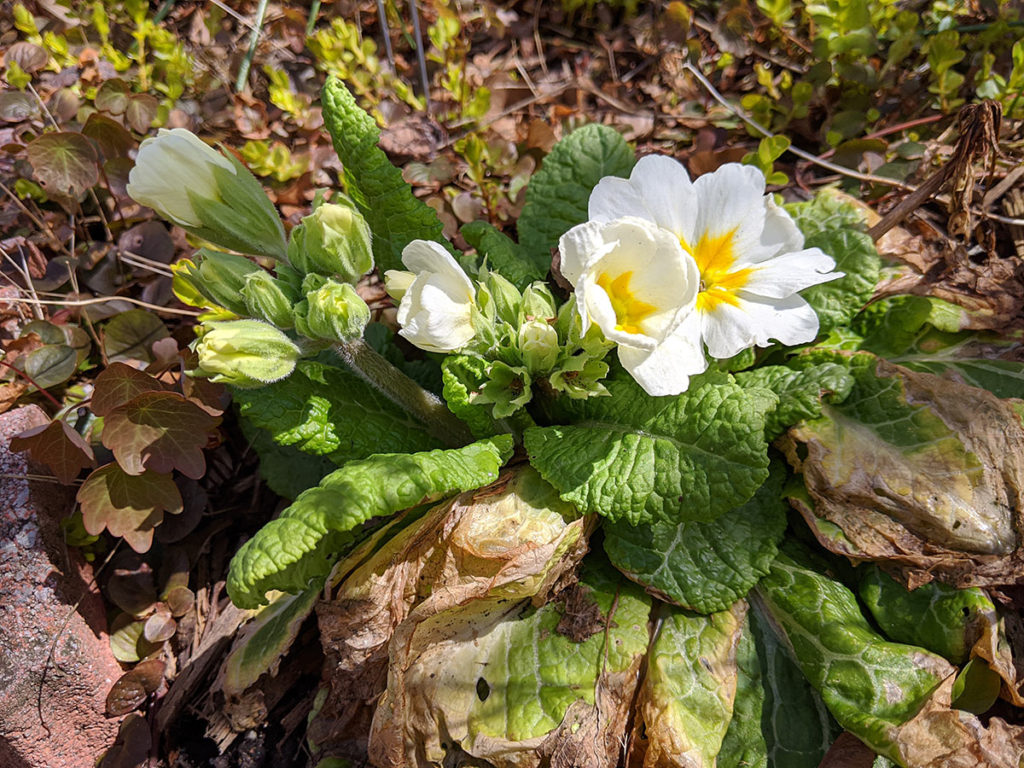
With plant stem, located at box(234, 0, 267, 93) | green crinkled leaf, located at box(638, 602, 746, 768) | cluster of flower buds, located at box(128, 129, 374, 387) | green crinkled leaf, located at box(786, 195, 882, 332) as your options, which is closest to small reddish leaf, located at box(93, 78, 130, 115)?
plant stem, located at box(234, 0, 267, 93)

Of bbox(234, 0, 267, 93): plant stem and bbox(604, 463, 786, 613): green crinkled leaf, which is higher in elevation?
bbox(234, 0, 267, 93): plant stem

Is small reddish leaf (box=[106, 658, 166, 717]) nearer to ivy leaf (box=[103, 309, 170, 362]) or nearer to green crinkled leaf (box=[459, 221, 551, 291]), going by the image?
ivy leaf (box=[103, 309, 170, 362])

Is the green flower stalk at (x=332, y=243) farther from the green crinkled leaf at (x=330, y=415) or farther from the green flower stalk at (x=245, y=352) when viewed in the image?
the green crinkled leaf at (x=330, y=415)

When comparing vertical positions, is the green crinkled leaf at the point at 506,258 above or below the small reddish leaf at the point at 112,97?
below

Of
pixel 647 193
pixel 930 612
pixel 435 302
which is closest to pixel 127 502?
pixel 435 302

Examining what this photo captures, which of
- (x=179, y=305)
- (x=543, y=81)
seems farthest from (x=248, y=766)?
(x=543, y=81)

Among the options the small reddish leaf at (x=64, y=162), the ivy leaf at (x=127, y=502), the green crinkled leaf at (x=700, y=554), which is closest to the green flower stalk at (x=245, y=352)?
the ivy leaf at (x=127, y=502)

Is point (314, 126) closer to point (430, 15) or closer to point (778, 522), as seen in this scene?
point (430, 15)
